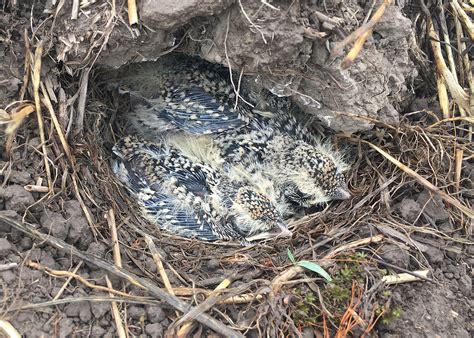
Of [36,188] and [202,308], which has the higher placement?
[36,188]

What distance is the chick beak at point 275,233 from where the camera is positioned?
315 centimetres

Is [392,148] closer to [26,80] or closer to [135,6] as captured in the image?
[135,6]

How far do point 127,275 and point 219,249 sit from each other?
0.77 metres

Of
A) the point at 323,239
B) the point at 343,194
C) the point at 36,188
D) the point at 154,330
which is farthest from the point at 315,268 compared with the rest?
the point at 36,188

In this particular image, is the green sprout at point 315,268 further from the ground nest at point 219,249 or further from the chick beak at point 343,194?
the chick beak at point 343,194

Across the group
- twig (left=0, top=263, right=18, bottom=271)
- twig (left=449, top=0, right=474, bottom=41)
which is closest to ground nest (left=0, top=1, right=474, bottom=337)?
twig (left=0, top=263, right=18, bottom=271)

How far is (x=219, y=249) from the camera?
310 centimetres

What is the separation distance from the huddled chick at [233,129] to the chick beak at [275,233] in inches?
10.0

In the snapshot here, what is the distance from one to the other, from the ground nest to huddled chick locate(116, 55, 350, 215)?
21cm

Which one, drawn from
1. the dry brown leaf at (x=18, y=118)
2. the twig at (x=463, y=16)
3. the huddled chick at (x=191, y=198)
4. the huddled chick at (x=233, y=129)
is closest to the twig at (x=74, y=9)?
the dry brown leaf at (x=18, y=118)

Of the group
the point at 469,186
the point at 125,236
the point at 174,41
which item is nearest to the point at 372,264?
the point at 469,186

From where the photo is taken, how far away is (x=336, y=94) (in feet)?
9.86

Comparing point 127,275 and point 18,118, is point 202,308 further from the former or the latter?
point 18,118

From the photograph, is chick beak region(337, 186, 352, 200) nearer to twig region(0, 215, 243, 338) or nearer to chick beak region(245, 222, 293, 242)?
chick beak region(245, 222, 293, 242)
